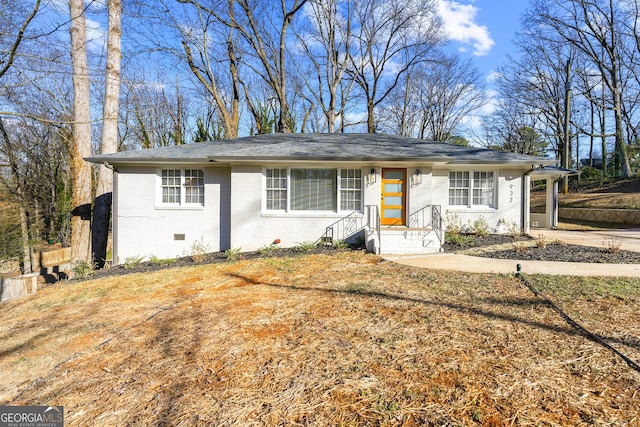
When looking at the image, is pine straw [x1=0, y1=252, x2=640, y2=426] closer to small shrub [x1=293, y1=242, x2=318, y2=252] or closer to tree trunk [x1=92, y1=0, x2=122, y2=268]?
small shrub [x1=293, y1=242, x2=318, y2=252]

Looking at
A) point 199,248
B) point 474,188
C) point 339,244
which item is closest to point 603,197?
point 474,188

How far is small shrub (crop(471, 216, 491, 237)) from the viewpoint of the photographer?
1042cm

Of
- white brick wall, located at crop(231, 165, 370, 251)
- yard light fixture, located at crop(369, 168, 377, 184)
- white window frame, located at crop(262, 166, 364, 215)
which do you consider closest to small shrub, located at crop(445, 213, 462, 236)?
yard light fixture, located at crop(369, 168, 377, 184)

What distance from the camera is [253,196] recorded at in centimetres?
964

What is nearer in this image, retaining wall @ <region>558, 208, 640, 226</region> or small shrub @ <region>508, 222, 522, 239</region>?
small shrub @ <region>508, 222, 522, 239</region>

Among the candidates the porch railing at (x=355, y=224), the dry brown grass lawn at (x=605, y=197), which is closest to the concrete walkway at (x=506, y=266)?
the porch railing at (x=355, y=224)

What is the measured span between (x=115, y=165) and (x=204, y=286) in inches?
260

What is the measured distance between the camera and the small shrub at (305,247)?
9144 mm

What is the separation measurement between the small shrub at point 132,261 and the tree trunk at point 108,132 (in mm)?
1639

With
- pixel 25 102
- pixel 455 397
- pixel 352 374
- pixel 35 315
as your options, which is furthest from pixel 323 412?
pixel 25 102

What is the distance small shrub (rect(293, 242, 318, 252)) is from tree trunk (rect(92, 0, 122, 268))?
22.4 ft

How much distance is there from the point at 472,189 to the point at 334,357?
9.63 m

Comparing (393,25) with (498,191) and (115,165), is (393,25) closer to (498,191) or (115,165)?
(498,191)

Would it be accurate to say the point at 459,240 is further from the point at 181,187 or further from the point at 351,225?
the point at 181,187
